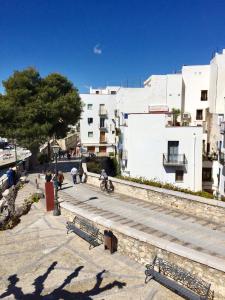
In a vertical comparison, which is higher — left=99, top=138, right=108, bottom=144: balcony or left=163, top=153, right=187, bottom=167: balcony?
left=99, top=138, right=108, bottom=144: balcony

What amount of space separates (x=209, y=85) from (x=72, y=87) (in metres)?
16.8

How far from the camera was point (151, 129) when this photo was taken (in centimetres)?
2438

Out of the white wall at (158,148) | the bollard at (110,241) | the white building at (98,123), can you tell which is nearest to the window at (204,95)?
the white wall at (158,148)

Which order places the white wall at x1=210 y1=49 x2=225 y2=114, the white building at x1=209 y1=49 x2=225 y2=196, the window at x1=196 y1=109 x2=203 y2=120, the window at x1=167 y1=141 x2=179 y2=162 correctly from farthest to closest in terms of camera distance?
the window at x1=196 y1=109 x2=203 y2=120 < the white wall at x1=210 y1=49 x2=225 y2=114 < the white building at x1=209 y1=49 x2=225 y2=196 < the window at x1=167 y1=141 x2=179 y2=162

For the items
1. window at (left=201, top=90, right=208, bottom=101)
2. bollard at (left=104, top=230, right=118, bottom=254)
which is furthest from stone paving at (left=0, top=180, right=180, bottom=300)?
window at (left=201, top=90, right=208, bottom=101)

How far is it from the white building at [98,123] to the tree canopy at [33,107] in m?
16.9

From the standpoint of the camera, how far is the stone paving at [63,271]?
8613 mm

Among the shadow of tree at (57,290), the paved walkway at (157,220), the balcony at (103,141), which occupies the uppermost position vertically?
the balcony at (103,141)

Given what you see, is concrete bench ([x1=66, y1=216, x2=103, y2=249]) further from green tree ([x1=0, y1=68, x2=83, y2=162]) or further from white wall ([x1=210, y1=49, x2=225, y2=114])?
white wall ([x1=210, y1=49, x2=225, y2=114])

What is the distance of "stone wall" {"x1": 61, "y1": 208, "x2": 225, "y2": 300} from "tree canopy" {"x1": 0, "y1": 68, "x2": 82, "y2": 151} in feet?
51.5

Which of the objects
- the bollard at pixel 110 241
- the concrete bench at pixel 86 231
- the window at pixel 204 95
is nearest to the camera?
the bollard at pixel 110 241

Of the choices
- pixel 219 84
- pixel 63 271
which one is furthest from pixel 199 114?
pixel 63 271

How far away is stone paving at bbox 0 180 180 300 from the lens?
8613 millimetres

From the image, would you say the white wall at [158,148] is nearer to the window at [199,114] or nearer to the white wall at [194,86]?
A: the white wall at [194,86]
